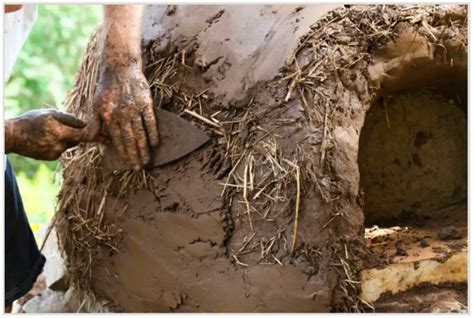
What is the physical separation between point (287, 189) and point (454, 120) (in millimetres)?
1187

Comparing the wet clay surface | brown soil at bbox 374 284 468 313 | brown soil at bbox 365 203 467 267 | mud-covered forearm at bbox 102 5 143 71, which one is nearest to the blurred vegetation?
the wet clay surface

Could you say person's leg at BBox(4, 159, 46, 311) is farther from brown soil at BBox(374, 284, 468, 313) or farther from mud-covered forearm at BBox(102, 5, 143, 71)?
brown soil at BBox(374, 284, 468, 313)

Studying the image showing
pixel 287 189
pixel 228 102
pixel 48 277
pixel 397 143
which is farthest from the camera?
pixel 48 277

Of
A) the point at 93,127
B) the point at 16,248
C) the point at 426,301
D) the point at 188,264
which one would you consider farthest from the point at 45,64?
the point at 426,301

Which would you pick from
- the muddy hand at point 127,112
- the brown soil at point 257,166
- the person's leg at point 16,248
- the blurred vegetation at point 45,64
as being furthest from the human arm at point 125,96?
the blurred vegetation at point 45,64

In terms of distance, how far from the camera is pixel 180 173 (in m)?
2.54

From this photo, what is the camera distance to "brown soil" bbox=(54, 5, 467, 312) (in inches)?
90.1

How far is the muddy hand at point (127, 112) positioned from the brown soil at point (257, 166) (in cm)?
11

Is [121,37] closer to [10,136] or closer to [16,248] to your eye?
[10,136]

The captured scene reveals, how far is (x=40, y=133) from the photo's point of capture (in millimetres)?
2359

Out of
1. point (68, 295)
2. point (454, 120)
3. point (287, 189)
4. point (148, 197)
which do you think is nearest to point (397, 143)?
point (454, 120)

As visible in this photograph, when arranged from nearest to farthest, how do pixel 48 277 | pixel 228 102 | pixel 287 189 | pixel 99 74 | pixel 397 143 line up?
1. pixel 287 189
2. pixel 228 102
3. pixel 99 74
4. pixel 397 143
5. pixel 48 277

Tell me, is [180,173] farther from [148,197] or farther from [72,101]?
[72,101]

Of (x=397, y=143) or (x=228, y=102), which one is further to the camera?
(x=397, y=143)
